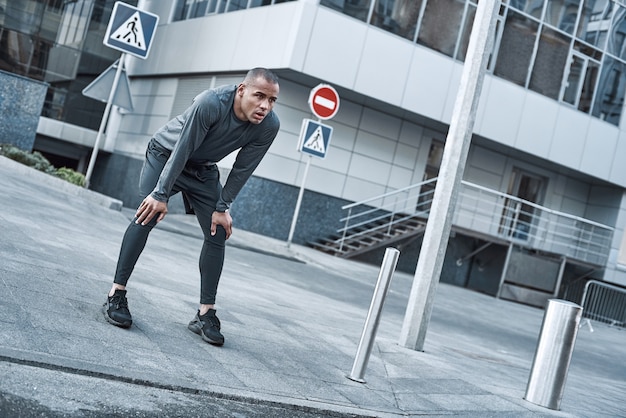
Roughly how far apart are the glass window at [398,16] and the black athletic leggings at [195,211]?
15.9 meters

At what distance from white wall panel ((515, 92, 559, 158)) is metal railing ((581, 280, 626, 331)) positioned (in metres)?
4.11

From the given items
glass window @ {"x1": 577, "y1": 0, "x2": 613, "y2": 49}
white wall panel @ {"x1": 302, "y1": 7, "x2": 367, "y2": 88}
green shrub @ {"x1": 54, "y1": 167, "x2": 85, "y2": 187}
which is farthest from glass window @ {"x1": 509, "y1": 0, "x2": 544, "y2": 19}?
green shrub @ {"x1": 54, "y1": 167, "x2": 85, "y2": 187}

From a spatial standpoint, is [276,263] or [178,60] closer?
[276,263]

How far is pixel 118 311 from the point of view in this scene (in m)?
4.99

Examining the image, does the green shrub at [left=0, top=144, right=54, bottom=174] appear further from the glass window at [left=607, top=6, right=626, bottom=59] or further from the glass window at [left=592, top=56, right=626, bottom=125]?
the glass window at [left=607, top=6, right=626, bottom=59]

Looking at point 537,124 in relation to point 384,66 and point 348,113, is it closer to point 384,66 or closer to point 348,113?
point 384,66

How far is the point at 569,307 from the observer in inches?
264

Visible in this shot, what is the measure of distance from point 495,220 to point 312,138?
950 centimetres

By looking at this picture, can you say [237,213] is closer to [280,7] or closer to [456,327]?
[280,7]

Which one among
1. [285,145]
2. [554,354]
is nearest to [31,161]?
[285,145]

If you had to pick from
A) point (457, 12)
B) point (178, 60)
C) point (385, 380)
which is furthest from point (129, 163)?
point (385, 380)

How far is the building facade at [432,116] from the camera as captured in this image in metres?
20.4

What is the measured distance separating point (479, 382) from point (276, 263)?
299 inches

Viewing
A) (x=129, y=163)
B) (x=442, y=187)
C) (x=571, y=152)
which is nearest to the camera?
(x=442, y=187)
